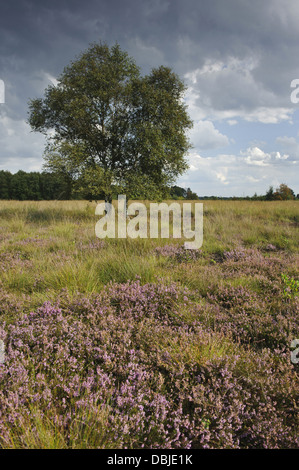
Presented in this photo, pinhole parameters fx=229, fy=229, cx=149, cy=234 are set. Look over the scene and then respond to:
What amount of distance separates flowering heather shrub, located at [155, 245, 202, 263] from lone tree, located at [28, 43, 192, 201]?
334 inches

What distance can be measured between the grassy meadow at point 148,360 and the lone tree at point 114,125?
10.8m

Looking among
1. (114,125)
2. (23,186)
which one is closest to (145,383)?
(114,125)

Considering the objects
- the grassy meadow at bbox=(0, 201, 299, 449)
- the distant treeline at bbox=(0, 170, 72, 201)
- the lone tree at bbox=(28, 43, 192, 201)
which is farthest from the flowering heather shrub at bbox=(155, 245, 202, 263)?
the distant treeline at bbox=(0, 170, 72, 201)

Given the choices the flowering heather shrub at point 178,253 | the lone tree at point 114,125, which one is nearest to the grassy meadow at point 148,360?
the flowering heather shrub at point 178,253

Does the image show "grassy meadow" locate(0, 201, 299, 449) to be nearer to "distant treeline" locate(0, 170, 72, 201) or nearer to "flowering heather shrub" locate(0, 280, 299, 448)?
"flowering heather shrub" locate(0, 280, 299, 448)

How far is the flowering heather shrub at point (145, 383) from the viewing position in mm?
1874

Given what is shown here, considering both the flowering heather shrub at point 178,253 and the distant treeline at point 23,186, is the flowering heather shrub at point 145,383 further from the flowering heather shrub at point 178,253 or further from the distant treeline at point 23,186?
the distant treeline at point 23,186

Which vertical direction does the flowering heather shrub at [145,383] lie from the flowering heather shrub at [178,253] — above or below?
below

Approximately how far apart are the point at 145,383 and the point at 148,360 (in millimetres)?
293

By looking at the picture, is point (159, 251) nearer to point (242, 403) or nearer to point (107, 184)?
point (242, 403)

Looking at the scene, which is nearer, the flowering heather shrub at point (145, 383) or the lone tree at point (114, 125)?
the flowering heather shrub at point (145, 383)

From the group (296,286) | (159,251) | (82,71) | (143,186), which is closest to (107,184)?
(143,186)

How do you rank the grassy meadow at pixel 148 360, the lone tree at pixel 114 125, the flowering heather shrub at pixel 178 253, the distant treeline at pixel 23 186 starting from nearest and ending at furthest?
the grassy meadow at pixel 148 360 → the flowering heather shrub at pixel 178 253 → the lone tree at pixel 114 125 → the distant treeline at pixel 23 186

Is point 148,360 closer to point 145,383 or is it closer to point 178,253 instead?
point 145,383
